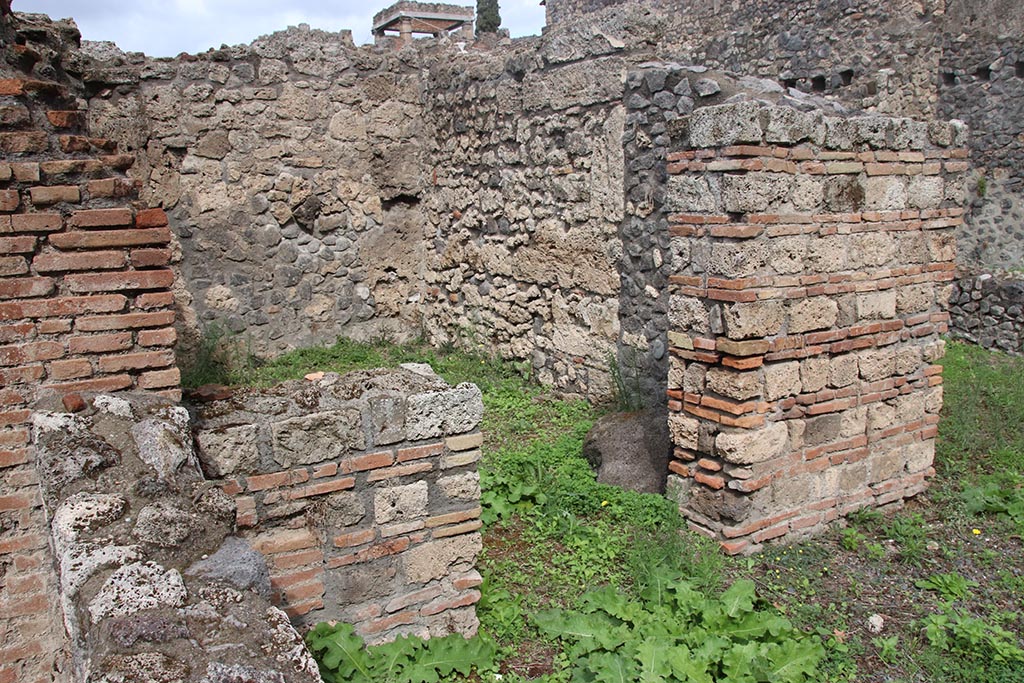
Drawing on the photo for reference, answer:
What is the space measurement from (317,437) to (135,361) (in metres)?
0.75

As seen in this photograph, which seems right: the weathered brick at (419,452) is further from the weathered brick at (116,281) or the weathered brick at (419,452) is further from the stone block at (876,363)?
the stone block at (876,363)

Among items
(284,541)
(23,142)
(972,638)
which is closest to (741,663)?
(972,638)

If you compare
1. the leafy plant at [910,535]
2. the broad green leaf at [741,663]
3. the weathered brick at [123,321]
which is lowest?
the leafy plant at [910,535]

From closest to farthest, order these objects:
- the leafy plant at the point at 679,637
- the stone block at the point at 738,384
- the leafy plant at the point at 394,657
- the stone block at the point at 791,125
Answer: the leafy plant at the point at 394,657
the leafy plant at the point at 679,637
the stone block at the point at 791,125
the stone block at the point at 738,384

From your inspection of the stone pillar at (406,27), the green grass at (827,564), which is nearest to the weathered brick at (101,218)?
the green grass at (827,564)

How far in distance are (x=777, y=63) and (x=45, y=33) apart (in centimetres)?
997

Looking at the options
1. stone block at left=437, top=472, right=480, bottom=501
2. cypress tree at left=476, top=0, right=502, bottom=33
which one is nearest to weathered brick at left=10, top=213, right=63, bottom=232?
stone block at left=437, top=472, right=480, bottom=501

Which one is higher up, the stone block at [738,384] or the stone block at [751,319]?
the stone block at [751,319]

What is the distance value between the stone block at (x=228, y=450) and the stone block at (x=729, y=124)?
8.98 feet

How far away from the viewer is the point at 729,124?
13.4ft

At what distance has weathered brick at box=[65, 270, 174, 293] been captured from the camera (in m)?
2.95

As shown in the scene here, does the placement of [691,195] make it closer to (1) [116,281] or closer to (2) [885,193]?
(2) [885,193]

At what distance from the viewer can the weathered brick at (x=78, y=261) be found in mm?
2893

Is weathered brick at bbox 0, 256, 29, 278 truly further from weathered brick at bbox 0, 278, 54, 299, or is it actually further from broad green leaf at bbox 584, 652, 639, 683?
broad green leaf at bbox 584, 652, 639, 683
